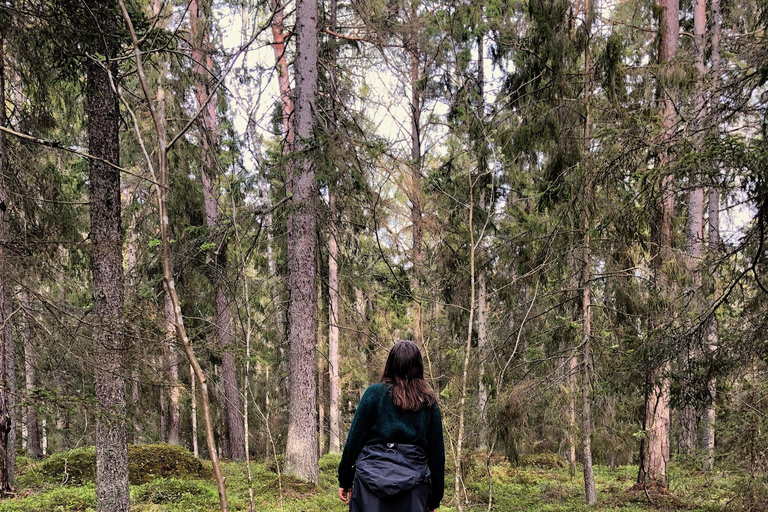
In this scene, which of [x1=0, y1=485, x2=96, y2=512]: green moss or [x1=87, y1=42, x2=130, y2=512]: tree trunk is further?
[x1=0, y1=485, x2=96, y2=512]: green moss

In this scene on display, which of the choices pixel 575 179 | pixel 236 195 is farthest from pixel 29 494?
pixel 575 179

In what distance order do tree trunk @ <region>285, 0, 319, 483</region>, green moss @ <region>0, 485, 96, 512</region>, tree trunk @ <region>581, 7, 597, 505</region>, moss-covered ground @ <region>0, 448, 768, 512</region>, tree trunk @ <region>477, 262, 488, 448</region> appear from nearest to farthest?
green moss @ <region>0, 485, 96, 512</region>, moss-covered ground @ <region>0, 448, 768, 512</region>, tree trunk @ <region>581, 7, 597, 505</region>, tree trunk @ <region>285, 0, 319, 483</region>, tree trunk @ <region>477, 262, 488, 448</region>

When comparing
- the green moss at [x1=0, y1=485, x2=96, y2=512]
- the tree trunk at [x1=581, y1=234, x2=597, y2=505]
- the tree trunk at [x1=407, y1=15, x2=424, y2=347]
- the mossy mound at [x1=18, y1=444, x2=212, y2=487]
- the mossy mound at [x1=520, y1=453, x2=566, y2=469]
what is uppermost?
the tree trunk at [x1=407, y1=15, x2=424, y2=347]

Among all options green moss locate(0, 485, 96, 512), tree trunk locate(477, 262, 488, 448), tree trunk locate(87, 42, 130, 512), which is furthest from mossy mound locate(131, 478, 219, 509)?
tree trunk locate(477, 262, 488, 448)

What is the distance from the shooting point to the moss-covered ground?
22.4ft

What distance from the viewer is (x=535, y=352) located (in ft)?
28.8

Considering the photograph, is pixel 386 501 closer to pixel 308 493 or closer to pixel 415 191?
pixel 415 191

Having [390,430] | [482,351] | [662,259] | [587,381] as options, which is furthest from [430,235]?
[390,430]

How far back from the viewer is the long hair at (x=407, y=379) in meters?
2.92

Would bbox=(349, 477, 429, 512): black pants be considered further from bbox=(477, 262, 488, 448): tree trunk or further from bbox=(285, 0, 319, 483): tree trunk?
bbox=(285, 0, 319, 483): tree trunk

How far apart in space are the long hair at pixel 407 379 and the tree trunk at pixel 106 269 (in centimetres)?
382

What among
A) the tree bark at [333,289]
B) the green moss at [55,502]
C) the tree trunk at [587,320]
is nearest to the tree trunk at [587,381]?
the tree trunk at [587,320]

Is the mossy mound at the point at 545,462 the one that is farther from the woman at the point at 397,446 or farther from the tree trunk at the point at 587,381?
the woman at the point at 397,446

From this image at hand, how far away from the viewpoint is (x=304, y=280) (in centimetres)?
833
